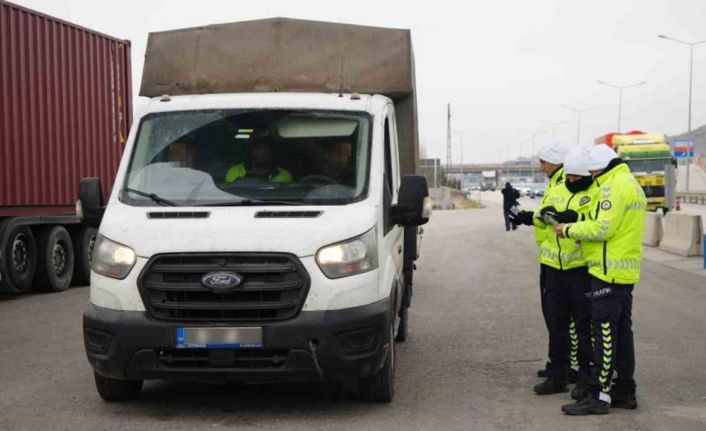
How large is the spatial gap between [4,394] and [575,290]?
4114 mm

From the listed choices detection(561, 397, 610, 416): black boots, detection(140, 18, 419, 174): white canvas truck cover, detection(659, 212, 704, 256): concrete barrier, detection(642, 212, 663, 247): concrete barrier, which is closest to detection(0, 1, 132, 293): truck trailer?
detection(140, 18, 419, 174): white canvas truck cover

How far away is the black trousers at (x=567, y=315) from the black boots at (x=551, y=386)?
0.04 metres

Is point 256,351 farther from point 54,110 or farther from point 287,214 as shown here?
point 54,110

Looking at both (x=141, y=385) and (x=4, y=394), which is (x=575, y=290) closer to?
(x=141, y=385)

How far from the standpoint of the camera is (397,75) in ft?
27.9

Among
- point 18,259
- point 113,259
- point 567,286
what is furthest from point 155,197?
point 18,259

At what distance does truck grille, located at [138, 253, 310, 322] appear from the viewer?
5809 millimetres

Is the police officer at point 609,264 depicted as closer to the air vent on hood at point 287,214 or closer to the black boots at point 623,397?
the black boots at point 623,397

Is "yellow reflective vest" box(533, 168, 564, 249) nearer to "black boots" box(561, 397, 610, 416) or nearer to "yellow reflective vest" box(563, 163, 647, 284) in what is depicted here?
"yellow reflective vest" box(563, 163, 647, 284)

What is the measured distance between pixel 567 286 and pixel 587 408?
35.8 inches

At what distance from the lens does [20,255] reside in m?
13.5

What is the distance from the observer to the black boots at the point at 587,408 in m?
6.25

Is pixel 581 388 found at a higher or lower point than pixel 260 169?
lower

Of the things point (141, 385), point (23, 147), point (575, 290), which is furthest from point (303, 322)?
point (23, 147)
